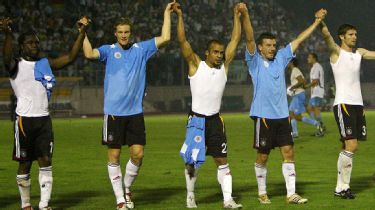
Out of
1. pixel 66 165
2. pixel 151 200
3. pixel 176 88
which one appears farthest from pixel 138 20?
pixel 151 200

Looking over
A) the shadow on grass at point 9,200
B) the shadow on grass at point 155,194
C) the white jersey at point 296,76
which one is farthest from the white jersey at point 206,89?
the white jersey at point 296,76

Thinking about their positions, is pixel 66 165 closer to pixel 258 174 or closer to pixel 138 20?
pixel 258 174

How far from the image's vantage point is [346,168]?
13.0 metres

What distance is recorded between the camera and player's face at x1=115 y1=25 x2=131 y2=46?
12.0 metres

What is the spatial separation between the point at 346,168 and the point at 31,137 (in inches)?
175

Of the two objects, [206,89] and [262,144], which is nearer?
[206,89]

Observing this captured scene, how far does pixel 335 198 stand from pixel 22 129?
4.44 meters

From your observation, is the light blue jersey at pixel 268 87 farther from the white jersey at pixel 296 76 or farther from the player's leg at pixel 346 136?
the white jersey at pixel 296 76

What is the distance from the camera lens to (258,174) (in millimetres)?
12594

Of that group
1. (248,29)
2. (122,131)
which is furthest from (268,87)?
(122,131)

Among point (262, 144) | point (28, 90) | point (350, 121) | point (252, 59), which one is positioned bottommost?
point (262, 144)

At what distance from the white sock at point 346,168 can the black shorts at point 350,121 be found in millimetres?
245

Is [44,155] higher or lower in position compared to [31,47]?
lower

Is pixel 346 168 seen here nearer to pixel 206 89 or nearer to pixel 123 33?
pixel 206 89
